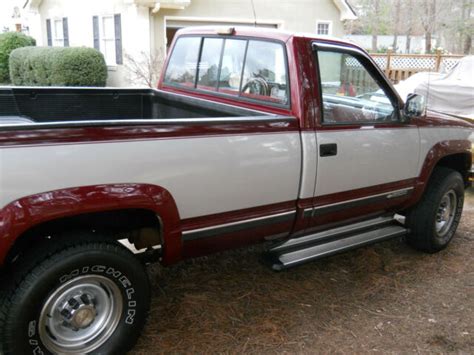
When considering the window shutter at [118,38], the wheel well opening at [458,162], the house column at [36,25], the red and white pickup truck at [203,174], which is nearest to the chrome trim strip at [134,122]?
the red and white pickup truck at [203,174]

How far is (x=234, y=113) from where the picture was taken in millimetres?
3805

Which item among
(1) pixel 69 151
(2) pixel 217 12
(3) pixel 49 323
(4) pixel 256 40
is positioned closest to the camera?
(1) pixel 69 151

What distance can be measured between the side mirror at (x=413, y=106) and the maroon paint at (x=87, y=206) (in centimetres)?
217

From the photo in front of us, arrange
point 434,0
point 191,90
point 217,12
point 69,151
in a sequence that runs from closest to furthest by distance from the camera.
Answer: point 69,151 < point 191,90 < point 217,12 < point 434,0

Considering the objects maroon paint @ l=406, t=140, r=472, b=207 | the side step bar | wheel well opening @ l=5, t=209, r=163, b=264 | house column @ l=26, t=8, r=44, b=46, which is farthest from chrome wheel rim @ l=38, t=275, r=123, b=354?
house column @ l=26, t=8, r=44, b=46

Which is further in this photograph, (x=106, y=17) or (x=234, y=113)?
(x=106, y=17)

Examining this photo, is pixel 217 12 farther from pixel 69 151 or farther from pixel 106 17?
pixel 69 151

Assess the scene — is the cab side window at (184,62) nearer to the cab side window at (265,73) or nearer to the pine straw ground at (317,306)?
the cab side window at (265,73)

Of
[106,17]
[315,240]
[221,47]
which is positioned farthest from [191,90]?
[106,17]

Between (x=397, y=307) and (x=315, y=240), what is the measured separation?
31.0 inches

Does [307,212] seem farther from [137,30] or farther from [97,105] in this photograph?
[137,30]

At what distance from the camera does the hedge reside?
14562mm

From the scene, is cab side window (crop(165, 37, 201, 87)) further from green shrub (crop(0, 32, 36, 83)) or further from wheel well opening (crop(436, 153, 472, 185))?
green shrub (crop(0, 32, 36, 83))

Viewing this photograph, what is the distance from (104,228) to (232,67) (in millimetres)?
1720
